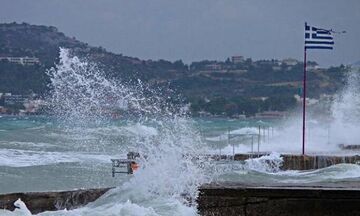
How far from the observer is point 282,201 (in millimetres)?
7070

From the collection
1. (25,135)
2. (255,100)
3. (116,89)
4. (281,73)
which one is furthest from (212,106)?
(116,89)

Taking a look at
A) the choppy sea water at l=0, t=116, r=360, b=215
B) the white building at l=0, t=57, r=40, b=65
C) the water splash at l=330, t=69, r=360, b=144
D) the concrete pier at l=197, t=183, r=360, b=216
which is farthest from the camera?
the white building at l=0, t=57, r=40, b=65

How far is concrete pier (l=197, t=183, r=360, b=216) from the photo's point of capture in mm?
7031

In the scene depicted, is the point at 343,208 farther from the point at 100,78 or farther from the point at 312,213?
the point at 100,78

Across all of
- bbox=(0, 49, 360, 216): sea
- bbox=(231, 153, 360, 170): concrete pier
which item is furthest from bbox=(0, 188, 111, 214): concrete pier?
bbox=(231, 153, 360, 170): concrete pier

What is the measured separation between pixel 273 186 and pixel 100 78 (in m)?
16.2

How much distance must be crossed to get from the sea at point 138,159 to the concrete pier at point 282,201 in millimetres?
363

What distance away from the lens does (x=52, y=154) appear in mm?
34000

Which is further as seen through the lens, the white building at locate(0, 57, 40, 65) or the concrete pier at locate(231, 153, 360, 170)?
the white building at locate(0, 57, 40, 65)

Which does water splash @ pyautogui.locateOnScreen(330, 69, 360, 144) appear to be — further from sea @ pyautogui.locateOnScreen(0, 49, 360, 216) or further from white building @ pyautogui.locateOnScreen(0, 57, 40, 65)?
white building @ pyautogui.locateOnScreen(0, 57, 40, 65)

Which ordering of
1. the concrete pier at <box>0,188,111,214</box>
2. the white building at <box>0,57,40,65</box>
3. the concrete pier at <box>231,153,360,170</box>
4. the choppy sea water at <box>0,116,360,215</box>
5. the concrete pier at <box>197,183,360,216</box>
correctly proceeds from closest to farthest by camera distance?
the concrete pier at <box>197,183,360,216</box> < the choppy sea water at <box>0,116,360,215</box> < the concrete pier at <box>0,188,111,214</box> < the concrete pier at <box>231,153,360,170</box> < the white building at <box>0,57,40,65</box>

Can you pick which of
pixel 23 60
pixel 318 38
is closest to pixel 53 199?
pixel 318 38

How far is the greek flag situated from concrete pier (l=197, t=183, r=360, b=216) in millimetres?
20903

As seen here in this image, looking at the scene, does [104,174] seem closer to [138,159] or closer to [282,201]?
[138,159]
